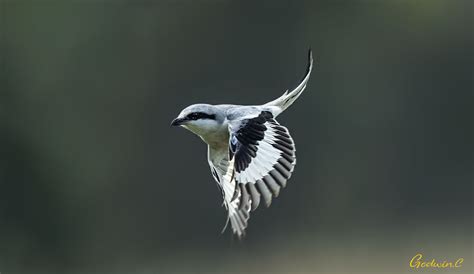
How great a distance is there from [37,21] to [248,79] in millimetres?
2897

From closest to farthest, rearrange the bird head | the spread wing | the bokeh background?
the spread wing → the bird head → the bokeh background

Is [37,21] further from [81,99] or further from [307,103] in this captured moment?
[307,103]

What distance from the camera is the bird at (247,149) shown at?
12.2 feet

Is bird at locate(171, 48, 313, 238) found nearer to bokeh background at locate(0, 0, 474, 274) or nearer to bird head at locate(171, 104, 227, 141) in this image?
bird head at locate(171, 104, 227, 141)

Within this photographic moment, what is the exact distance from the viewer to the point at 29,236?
30.2 feet

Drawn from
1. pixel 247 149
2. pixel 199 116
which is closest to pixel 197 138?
pixel 199 116

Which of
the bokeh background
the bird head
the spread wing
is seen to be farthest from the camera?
the bokeh background

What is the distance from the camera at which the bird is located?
3.72 m

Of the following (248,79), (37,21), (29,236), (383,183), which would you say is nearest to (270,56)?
(248,79)

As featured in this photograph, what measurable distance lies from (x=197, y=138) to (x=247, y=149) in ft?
19.3

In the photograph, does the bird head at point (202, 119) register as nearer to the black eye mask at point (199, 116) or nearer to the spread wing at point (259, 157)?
the black eye mask at point (199, 116)

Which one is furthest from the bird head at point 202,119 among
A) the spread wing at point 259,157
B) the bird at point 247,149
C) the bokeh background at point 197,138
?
the bokeh background at point 197,138

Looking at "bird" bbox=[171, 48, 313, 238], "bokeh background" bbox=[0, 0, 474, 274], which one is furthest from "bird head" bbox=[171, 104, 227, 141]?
"bokeh background" bbox=[0, 0, 474, 274]

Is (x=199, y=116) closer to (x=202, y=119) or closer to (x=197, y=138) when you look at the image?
(x=202, y=119)
